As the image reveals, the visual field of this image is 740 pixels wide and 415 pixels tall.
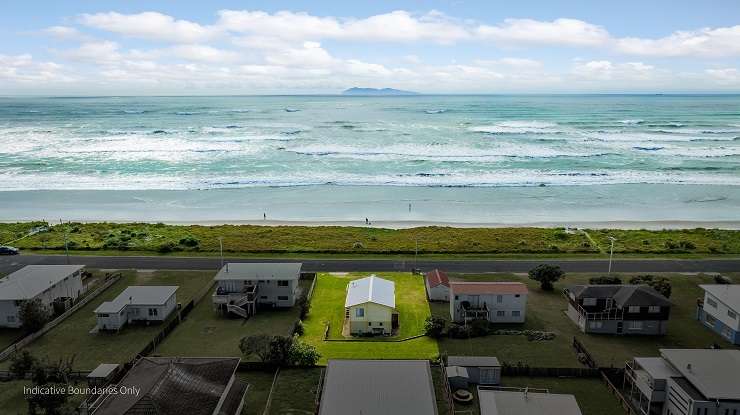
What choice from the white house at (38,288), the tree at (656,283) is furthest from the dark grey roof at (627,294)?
the white house at (38,288)

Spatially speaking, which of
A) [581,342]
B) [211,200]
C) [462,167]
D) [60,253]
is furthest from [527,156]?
[60,253]

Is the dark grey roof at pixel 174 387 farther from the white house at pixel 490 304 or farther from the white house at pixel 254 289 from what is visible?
the white house at pixel 490 304

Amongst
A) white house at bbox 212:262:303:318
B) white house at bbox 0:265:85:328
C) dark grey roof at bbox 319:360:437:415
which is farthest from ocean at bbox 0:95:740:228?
dark grey roof at bbox 319:360:437:415

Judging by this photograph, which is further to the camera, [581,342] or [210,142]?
[210,142]

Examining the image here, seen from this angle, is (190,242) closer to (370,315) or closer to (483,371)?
(370,315)

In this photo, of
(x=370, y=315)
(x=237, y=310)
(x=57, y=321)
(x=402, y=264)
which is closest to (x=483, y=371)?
(x=370, y=315)

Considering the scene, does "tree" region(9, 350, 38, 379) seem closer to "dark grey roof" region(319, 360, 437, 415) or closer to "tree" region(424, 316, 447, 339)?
"dark grey roof" region(319, 360, 437, 415)

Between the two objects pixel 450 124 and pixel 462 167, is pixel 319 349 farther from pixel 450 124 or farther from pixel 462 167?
pixel 450 124
